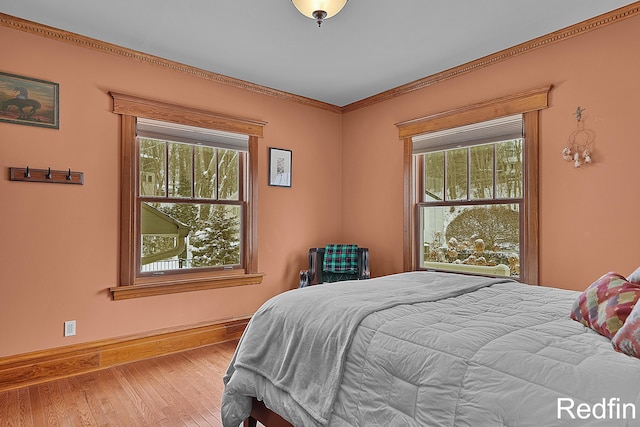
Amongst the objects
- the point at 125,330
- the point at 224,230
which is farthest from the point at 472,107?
the point at 125,330

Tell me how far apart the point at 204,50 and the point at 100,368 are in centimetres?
280

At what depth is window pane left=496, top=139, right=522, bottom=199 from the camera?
334 centimetres

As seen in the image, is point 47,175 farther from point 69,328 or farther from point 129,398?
point 129,398

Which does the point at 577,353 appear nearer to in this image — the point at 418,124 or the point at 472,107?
the point at 472,107

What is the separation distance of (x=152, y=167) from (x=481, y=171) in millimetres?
3065

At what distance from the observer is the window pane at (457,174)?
3.75 m

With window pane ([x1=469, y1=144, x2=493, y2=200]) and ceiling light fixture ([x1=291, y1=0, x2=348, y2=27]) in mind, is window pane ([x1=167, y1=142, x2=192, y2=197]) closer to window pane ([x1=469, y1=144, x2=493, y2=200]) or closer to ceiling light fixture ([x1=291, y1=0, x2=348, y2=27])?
ceiling light fixture ([x1=291, y1=0, x2=348, y2=27])

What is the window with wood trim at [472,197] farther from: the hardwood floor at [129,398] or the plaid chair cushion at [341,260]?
the hardwood floor at [129,398]

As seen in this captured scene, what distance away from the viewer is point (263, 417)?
1.95m

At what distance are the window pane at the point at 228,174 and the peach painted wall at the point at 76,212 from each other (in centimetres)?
44

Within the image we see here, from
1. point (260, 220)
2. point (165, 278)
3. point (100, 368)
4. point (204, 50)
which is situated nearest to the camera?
point (100, 368)

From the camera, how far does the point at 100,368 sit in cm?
313

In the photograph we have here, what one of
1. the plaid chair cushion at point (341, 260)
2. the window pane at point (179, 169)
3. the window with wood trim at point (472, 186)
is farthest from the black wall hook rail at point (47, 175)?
the window with wood trim at point (472, 186)

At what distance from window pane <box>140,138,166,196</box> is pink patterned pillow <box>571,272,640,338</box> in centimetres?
329
